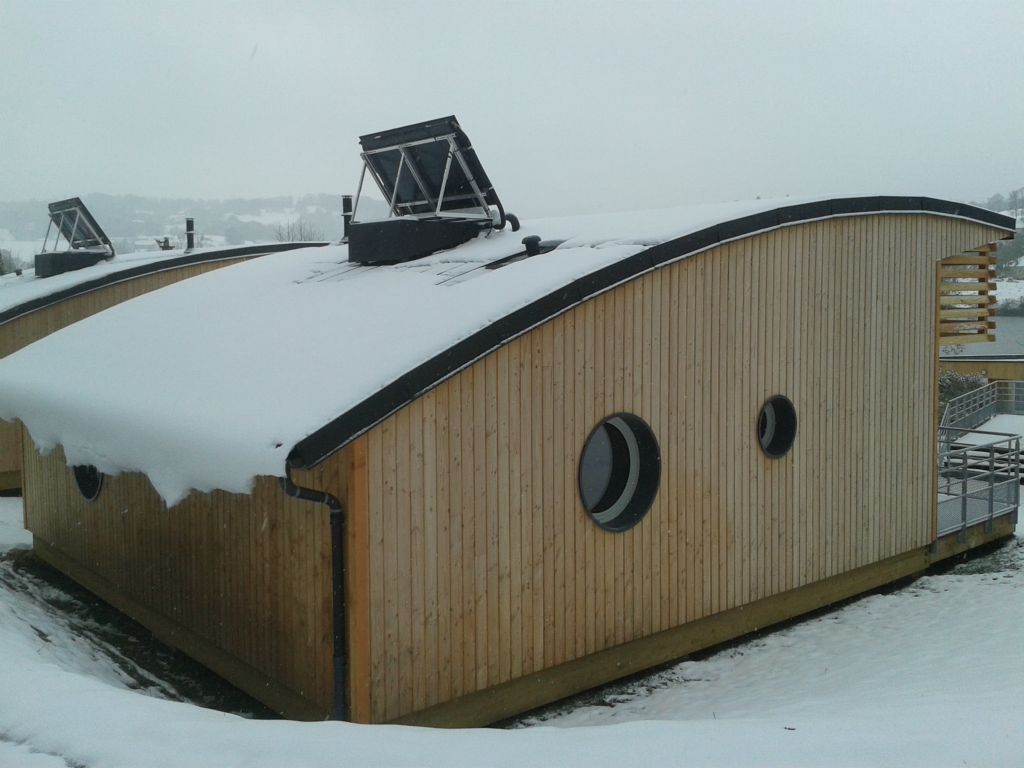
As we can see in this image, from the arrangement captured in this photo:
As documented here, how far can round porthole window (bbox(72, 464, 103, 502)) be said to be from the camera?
975cm

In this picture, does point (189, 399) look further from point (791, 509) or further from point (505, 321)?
point (791, 509)

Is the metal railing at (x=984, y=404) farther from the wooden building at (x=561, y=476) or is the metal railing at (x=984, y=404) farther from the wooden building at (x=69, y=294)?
the wooden building at (x=69, y=294)

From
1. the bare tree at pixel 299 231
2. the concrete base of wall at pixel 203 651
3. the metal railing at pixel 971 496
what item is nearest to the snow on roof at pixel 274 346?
the concrete base of wall at pixel 203 651

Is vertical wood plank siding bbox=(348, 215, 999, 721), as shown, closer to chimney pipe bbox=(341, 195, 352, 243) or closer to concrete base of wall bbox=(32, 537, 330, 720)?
concrete base of wall bbox=(32, 537, 330, 720)

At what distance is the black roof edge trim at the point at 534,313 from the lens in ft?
18.6

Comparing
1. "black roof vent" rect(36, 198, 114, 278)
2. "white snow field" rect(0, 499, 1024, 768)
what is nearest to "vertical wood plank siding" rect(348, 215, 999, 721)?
"white snow field" rect(0, 499, 1024, 768)

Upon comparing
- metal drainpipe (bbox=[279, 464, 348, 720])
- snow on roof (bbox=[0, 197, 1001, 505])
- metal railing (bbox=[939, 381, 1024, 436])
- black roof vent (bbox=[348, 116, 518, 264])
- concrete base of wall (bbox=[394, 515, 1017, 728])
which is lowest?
concrete base of wall (bbox=[394, 515, 1017, 728])

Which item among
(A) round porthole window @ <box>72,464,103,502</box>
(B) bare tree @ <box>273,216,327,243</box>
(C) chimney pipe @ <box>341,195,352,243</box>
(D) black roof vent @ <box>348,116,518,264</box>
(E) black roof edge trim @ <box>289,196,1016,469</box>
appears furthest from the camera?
(B) bare tree @ <box>273,216,327,243</box>

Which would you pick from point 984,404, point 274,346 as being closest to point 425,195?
point 274,346

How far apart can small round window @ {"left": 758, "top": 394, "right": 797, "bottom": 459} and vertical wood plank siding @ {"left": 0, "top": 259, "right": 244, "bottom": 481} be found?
11.0m

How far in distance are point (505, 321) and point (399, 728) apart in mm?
2692

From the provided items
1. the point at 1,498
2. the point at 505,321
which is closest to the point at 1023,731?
the point at 505,321

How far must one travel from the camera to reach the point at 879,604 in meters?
9.52

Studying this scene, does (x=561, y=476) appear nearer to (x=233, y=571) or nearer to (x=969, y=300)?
(x=233, y=571)
